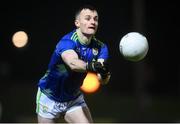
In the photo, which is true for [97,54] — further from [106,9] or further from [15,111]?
[106,9]

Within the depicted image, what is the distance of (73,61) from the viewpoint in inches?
262

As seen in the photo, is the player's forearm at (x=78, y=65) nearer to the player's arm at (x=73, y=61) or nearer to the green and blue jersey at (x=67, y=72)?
the player's arm at (x=73, y=61)

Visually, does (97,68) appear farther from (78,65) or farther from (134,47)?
(134,47)

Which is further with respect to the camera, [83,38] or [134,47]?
[83,38]

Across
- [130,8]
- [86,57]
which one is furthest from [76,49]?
[130,8]

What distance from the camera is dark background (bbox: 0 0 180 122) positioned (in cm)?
1520

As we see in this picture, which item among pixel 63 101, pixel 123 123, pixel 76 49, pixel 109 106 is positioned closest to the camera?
pixel 76 49

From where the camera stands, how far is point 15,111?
13820mm

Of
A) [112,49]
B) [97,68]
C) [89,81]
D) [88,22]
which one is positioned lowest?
[112,49]

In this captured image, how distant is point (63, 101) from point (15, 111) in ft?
21.4

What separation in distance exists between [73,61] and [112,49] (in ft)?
28.3

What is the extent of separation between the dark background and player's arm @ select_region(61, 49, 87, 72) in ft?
25.9

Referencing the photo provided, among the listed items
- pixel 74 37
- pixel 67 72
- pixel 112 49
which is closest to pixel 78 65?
pixel 74 37

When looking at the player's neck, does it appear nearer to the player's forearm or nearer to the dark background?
the player's forearm
